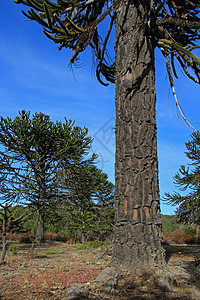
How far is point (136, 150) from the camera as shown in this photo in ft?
11.5

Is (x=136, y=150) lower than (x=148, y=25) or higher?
lower

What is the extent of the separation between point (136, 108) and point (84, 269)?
2.67 m

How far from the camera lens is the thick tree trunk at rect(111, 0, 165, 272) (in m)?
3.19

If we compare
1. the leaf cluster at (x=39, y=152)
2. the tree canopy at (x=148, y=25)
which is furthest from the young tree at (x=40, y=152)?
the tree canopy at (x=148, y=25)

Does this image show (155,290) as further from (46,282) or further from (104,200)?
(104,200)

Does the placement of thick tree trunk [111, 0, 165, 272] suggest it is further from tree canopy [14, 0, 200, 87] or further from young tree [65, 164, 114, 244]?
young tree [65, 164, 114, 244]

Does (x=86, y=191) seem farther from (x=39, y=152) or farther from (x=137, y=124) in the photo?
(x=137, y=124)

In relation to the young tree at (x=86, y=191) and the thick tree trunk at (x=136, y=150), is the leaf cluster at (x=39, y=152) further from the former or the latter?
the thick tree trunk at (x=136, y=150)

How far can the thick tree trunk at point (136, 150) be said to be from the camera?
3.19m

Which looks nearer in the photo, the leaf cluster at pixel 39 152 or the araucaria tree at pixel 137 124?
the araucaria tree at pixel 137 124

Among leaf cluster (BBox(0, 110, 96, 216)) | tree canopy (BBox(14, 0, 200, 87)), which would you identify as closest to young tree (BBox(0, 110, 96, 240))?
leaf cluster (BBox(0, 110, 96, 216))

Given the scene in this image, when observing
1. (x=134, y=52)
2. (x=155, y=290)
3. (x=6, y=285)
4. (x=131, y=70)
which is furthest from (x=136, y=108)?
(x=6, y=285)

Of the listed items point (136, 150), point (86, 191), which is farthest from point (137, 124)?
point (86, 191)

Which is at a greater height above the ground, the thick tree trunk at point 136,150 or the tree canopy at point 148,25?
the tree canopy at point 148,25
